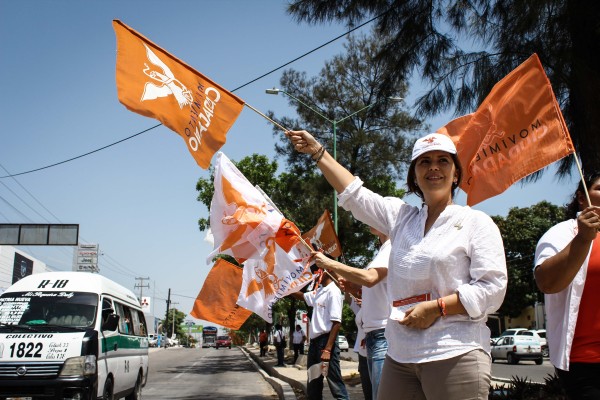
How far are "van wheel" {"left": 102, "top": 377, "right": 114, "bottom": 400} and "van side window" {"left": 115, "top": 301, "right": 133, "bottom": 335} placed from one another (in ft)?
3.36

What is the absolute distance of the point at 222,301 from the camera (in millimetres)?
7320

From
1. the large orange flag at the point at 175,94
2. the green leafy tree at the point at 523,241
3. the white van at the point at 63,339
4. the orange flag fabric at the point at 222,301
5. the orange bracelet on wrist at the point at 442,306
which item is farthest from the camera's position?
the green leafy tree at the point at 523,241

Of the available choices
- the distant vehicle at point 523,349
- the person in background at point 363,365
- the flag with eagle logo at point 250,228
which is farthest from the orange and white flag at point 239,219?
the distant vehicle at point 523,349

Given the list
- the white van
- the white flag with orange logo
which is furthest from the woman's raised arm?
the white van

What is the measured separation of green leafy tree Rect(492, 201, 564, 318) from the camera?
46.4m

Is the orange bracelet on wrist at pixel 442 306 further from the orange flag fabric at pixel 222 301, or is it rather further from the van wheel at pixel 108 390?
the van wheel at pixel 108 390

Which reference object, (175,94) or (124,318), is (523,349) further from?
(175,94)

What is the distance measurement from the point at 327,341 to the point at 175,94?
129 inches

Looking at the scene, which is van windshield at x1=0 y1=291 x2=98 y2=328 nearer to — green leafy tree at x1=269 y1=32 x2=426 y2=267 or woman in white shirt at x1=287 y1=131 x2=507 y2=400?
woman in white shirt at x1=287 y1=131 x2=507 y2=400

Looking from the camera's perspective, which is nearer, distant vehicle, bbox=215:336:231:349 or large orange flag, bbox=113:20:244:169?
large orange flag, bbox=113:20:244:169

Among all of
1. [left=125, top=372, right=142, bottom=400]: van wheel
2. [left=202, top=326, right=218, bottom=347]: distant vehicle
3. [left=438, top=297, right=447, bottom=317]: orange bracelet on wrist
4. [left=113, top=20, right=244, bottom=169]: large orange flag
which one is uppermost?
[left=202, top=326, right=218, bottom=347]: distant vehicle

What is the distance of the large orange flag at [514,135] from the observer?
3717 millimetres

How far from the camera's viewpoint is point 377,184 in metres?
22.5

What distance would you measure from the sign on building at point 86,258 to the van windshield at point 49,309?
4618 centimetres
